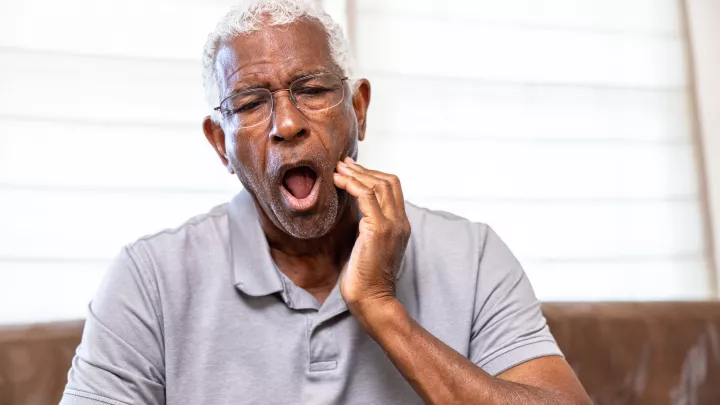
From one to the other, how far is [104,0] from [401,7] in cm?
95

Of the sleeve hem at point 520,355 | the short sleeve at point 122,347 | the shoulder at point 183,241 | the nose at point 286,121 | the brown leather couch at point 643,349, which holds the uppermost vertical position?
the nose at point 286,121

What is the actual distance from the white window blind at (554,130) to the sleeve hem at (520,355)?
1.10 metres

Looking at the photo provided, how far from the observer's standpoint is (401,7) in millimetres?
2445

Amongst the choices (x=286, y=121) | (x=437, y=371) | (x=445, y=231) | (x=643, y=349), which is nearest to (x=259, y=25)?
(x=286, y=121)

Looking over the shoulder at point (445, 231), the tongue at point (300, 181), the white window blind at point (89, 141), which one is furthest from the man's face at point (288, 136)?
the white window blind at point (89, 141)

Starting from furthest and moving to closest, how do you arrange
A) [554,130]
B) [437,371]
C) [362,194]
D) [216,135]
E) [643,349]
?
1. [554,130]
2. [643,349]
3. [216,135]
4. [362,194]
5. [437,371]

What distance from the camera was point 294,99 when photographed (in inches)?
53.6

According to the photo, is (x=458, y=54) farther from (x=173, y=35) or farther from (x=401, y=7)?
(x=173, y=35)

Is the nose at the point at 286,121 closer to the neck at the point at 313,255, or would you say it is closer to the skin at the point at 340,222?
the skin at the point at 340,222

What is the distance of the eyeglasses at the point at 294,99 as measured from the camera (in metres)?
1.37

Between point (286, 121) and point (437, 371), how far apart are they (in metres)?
0.52

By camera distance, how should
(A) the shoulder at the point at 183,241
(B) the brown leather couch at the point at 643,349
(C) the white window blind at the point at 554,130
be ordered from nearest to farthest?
(A) the shoulder at the point at 183,241 < (B) the brown leather couch at the point at 643,349 < (C) the white window blind at the point at 554,130

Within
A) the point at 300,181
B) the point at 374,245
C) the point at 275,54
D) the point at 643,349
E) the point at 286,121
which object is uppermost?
the point at 275,54

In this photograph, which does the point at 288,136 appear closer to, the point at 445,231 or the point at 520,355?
the point at 445,231
